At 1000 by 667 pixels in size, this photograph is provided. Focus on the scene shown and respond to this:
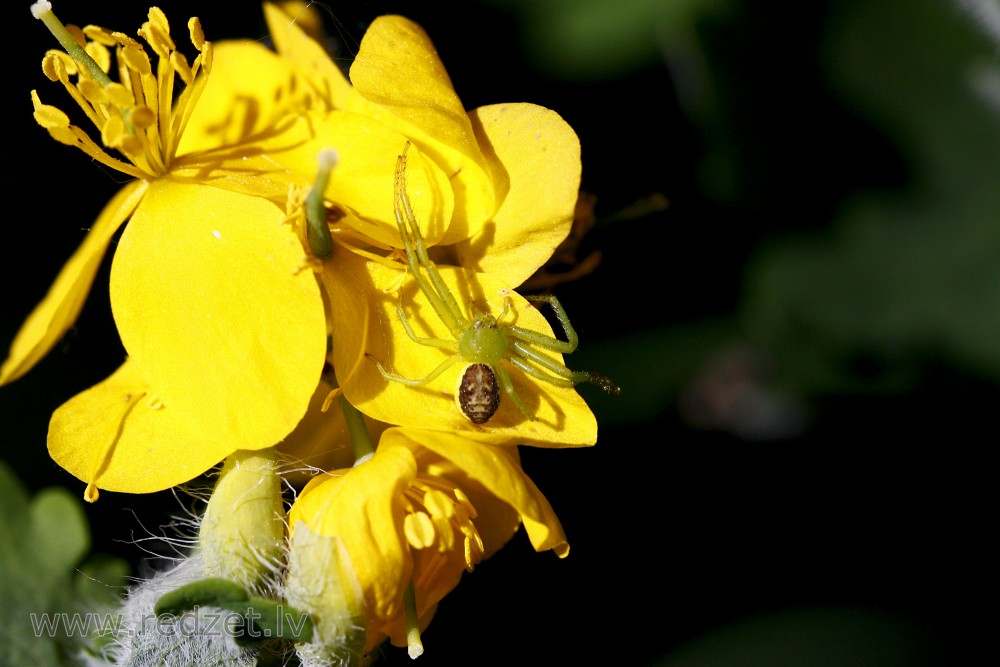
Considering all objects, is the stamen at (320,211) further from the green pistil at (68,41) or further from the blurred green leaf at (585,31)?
the blurred green leaf at (585,31)

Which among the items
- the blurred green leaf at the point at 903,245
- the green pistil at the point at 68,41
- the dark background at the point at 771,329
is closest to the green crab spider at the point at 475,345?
the green pistil at the point at 68,41

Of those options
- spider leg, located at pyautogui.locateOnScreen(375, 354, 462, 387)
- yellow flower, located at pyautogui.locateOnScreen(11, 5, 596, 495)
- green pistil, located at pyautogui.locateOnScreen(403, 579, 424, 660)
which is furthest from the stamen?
green pistil, located at pyautogui.locateOnScreen(403, 579, 424, 660)

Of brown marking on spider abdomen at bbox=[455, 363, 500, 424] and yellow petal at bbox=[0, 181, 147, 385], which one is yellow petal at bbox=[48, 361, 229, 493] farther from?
brown marking on spider abdomen at bbox=[455, 363, 500, 424]

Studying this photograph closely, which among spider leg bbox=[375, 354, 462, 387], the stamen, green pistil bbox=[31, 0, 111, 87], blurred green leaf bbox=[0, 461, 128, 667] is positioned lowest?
blurred green leaf bbox=[0, 461, 128, 667]

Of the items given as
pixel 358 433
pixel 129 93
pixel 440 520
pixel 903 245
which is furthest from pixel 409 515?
pixel 903 245

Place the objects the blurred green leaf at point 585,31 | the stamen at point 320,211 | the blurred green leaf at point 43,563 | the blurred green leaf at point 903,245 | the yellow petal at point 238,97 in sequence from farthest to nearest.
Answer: the blurred green leaf at point 903,245
the blurred green leaf at point 585,31
the blurred green leaf at point 43,563
the yellow petal at point 238,97
the stamen at point 320,211

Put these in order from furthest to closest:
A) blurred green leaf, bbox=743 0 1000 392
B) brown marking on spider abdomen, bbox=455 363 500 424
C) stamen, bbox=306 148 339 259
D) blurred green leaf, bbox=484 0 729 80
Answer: blurred green leaf, bbox=743 0 1000 392 < blurred green leaf, bbox=484 0 729 80 < brown marking on spider abdomen, bbox=455 363 500 424 < stamen, bbox=306 148 339 259
